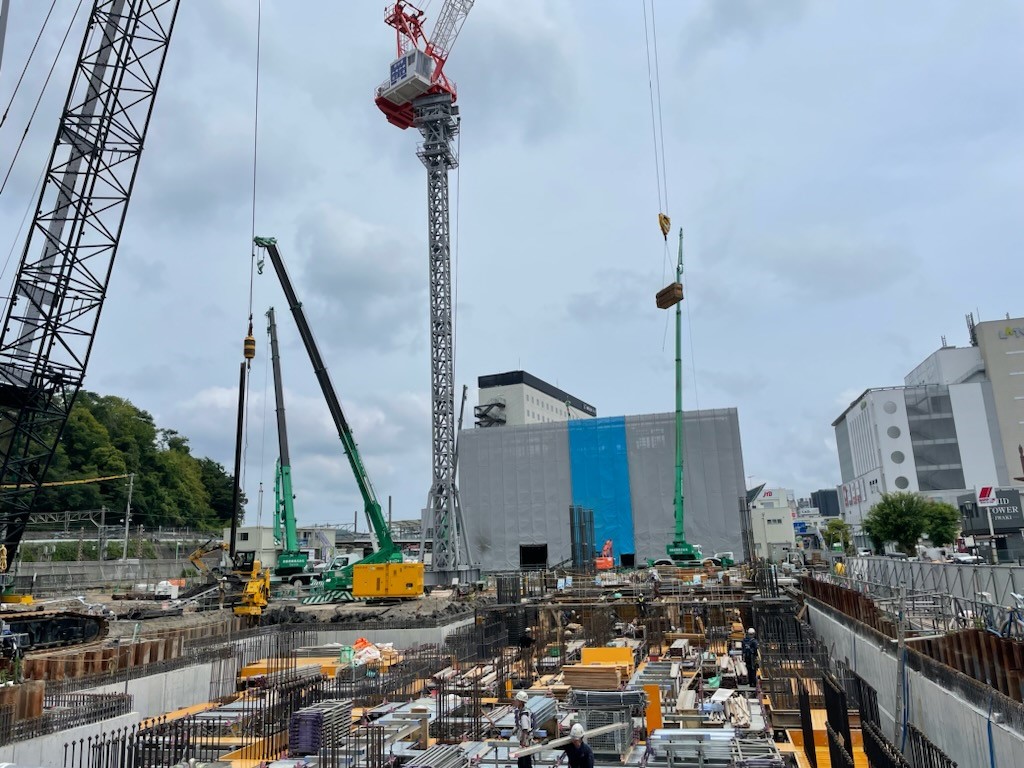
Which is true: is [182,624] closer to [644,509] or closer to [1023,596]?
[1023,596]

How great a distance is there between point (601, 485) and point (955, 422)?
44487mm

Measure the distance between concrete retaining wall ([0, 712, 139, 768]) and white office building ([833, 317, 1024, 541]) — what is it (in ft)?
273

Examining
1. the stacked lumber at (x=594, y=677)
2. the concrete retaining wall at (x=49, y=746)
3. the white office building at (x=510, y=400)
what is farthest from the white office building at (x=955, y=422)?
the concrete retaining wall at (x=49, y=746)

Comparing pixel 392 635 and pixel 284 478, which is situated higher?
pixel 284 478

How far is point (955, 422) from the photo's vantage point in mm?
81625

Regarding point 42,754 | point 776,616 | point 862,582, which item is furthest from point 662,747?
point 776,616

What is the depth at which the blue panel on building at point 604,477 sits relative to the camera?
2564 inches

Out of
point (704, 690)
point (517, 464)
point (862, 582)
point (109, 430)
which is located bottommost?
point (704, 690)

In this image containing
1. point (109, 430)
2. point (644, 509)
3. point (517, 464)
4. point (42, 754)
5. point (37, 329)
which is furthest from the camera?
point (109, 430)

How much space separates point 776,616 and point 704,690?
45.6 feet

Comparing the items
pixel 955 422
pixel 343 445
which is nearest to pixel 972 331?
pixel 955 422

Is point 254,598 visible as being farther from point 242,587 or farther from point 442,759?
point 442,759

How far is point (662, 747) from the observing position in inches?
428

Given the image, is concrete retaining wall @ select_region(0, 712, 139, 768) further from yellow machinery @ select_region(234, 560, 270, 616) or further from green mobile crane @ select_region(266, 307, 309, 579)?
green mobile crane @ select_region(266, 307, 309, 579)
